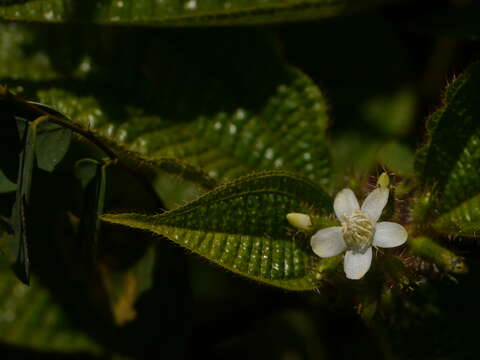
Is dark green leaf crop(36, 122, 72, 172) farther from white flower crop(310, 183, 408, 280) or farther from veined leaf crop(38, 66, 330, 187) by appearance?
white flower crop(310, 183, 408, 280)

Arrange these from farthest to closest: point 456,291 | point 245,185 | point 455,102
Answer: point 456,291, point 455,102, point 245,185

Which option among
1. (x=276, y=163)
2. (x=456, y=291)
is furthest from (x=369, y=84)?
(x=456, y=291)

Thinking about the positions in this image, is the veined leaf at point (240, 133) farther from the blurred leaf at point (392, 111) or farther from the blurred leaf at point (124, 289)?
the blurred leaf at point (392, 111)

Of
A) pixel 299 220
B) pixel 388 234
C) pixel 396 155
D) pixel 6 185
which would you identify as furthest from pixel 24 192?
pixel 396 155

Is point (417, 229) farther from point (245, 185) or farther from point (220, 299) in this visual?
point (220, 299)

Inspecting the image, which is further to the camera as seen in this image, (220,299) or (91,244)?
(220,299)

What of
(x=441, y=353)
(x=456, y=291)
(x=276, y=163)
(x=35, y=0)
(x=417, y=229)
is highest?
(x=35, y=0)

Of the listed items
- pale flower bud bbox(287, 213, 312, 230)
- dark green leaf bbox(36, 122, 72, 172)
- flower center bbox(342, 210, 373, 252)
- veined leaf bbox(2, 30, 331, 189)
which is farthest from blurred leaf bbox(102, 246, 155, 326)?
flower center bbox(342, 210, 373, 252)
